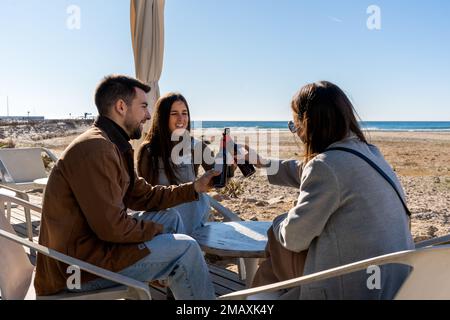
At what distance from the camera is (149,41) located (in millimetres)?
4090

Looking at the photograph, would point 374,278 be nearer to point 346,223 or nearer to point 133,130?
point 346,223

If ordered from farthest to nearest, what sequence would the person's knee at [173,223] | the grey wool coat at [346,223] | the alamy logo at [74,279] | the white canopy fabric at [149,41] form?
the white canopy fabric at [149,41]
the person's knee at [173,223]
the alamy logo at [74,279]
the grey wool coat at [346,223]

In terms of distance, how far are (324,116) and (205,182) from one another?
3.20 feet

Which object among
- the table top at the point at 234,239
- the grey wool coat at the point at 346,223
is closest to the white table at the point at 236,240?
the table top at the point at 234,239

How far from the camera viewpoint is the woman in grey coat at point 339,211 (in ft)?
4.48

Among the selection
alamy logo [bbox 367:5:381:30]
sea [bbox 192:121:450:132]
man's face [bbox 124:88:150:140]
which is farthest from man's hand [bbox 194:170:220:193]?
sea [bbox 192:121:450:132]

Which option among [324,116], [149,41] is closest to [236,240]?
[324,116]

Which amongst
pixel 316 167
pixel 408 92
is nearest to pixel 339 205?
pixel 316 167

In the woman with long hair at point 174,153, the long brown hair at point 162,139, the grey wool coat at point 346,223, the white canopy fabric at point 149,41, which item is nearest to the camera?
the grey wool coat at point 346,223

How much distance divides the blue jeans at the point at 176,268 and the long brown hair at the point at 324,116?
654 mm

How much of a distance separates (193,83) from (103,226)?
49.5 m

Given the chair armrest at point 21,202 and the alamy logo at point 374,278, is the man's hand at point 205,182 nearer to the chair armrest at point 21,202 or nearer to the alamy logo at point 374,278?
the chair armrest at point 21,202

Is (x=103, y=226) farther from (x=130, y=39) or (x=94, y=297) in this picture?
(x=130, y=39)

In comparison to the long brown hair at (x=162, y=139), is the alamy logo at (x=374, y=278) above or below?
below
